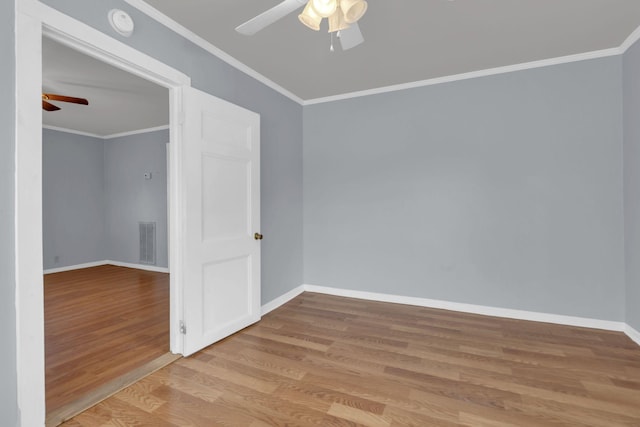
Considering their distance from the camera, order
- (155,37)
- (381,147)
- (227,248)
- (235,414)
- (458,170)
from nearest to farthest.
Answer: (235,414)
(155,37)
(227,248)
(458,170)
(381,147)

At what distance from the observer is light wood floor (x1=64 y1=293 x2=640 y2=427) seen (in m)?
1.67

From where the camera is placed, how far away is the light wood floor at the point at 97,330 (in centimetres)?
205

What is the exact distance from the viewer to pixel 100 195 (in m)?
5.96

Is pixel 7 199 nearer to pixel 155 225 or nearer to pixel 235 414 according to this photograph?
pixel 235 414

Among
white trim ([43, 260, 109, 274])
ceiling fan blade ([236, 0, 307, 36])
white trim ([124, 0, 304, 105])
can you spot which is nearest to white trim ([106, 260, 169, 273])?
white trim ([43, 260, 109, 274])

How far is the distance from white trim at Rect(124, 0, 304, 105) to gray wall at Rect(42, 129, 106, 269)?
14.7 ft

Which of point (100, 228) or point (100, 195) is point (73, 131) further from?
point (100, 228)

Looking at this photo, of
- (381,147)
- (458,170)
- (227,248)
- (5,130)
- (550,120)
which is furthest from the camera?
(381,147)

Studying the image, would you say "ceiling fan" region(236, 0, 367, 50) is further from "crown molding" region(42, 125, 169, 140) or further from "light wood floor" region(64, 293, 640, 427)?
"crown molding" region(42, 125, 169, 140)

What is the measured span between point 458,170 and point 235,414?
296cm

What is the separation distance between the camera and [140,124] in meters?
5.17

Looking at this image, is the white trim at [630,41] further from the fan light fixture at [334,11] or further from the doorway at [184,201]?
the doorway at [184,201]

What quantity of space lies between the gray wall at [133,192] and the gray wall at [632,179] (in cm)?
600

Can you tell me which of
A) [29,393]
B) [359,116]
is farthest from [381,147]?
[29,393]
